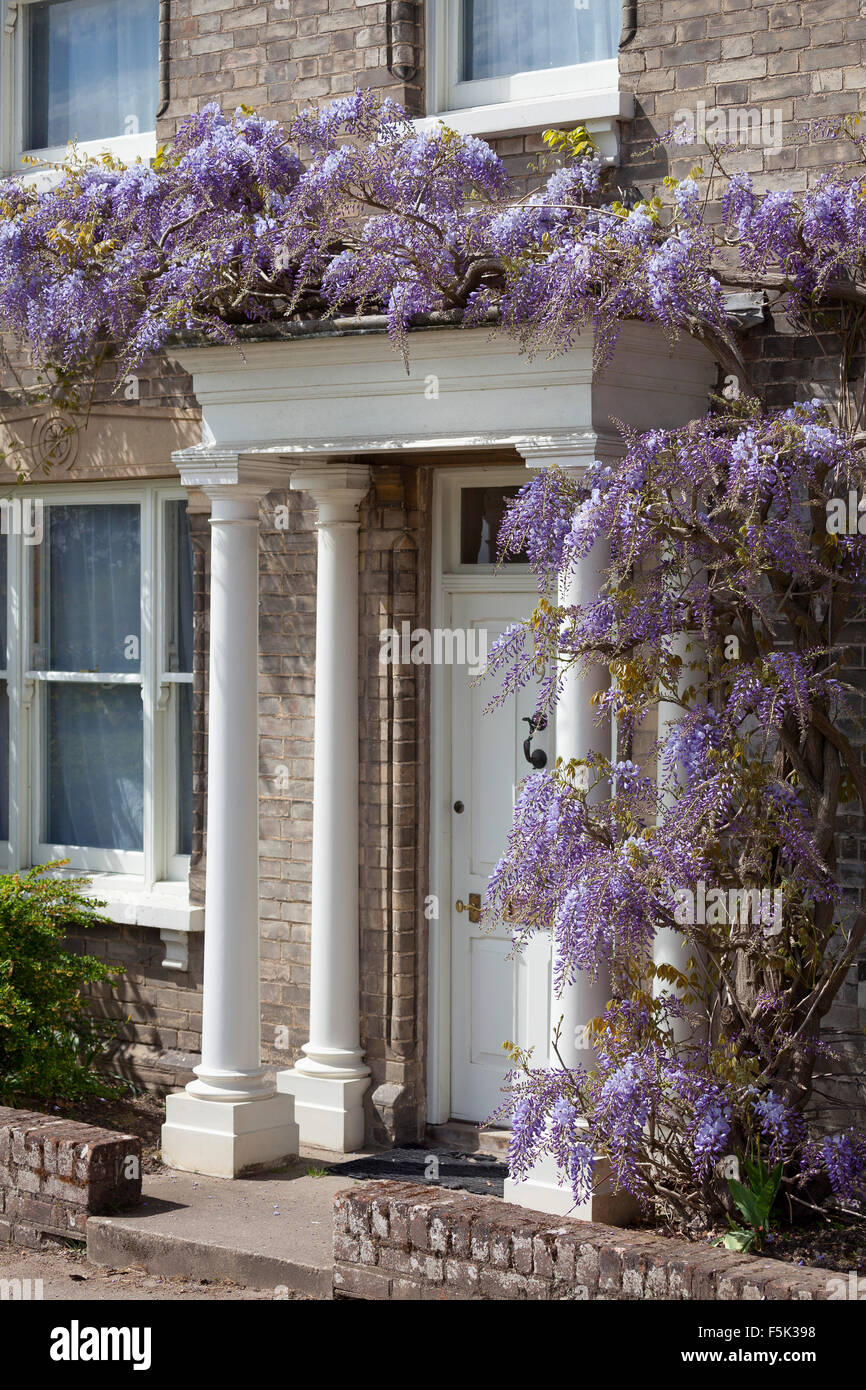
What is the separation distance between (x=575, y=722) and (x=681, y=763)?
519mm

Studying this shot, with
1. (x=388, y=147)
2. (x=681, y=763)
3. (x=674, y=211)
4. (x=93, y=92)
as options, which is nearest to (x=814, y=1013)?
(x=681, y=763)

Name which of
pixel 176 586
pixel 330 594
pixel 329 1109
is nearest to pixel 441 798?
pixel 330 594

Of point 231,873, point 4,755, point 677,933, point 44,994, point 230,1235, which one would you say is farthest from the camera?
point 4,755

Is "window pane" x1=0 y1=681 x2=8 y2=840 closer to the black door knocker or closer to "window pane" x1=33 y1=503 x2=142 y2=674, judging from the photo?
"window pane" x1=33 y1=503 x2=142 y2=674

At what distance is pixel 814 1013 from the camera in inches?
236

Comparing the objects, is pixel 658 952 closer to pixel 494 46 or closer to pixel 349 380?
pixel 349 380

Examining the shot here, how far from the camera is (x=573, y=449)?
6.23 metres

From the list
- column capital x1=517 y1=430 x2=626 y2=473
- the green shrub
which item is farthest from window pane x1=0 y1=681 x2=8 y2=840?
column capital x1=517 y1=430 x2=626 y2=473

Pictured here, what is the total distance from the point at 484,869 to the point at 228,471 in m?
2.08

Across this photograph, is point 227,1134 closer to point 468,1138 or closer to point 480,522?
point 468,1138

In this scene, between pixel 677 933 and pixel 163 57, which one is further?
pixel 163 57

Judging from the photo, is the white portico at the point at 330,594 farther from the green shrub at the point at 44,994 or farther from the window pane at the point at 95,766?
the window pane at the point at 95,766

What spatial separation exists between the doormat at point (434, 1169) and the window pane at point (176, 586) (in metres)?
2.64

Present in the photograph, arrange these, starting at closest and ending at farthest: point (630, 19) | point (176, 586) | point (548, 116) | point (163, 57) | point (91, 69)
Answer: point (630, 19) < point (548, 116) < point (163, 57) < point (176, 586) < point (91, 69)
